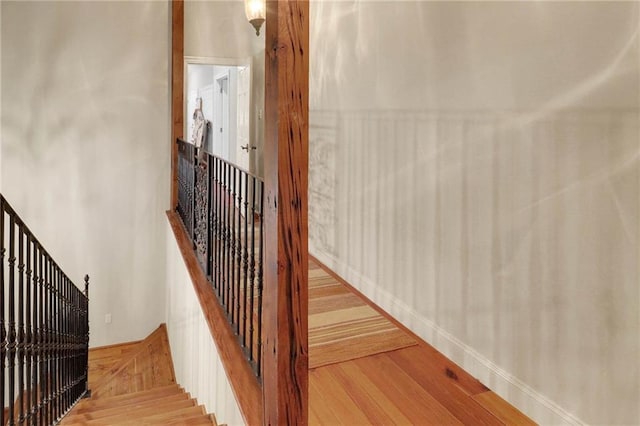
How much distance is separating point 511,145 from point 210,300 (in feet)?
6.26

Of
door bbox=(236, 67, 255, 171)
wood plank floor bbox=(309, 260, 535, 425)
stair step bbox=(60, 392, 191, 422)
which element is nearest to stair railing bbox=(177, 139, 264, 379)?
wood plank floor bbox=(309, 260, 535, 425)

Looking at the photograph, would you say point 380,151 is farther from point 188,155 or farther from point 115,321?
point 115,321

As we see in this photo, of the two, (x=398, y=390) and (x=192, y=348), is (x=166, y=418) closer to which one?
(x=192, y=348)

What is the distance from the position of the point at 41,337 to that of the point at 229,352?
45.1 inches

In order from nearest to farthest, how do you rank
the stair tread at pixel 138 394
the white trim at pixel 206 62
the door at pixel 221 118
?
the stair tread at pixel 138 394
the white trim at pixel 206 62
the door at pixel 221 118

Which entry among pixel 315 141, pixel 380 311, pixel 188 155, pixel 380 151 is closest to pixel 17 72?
pixel 188 155

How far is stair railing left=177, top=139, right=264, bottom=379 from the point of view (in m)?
2.14

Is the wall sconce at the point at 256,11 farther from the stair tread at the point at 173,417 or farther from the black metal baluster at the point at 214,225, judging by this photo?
the stair tread at the point at 173,417

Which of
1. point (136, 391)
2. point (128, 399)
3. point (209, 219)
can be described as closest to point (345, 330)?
point (209, 219)

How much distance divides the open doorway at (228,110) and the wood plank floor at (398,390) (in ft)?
8.91

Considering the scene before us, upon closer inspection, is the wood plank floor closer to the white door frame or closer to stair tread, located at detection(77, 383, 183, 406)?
stair tread, located at detection(77, 383, 183, 406)

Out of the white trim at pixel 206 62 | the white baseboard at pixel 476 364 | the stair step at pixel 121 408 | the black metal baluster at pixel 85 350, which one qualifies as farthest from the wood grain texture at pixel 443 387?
the white trim at pixel 206 62

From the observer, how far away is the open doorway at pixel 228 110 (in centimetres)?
527

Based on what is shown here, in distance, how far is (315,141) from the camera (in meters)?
3.93
